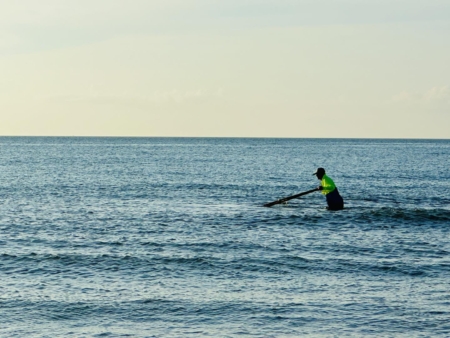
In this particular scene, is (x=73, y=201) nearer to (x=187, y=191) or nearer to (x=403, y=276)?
(x=187, y=191)

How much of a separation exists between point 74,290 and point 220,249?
8075 mm

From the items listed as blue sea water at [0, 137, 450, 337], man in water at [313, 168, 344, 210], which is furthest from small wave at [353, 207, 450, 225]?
man in water at [313, 168, 344, 210]

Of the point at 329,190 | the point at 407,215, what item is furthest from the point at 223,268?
the point at 407,215

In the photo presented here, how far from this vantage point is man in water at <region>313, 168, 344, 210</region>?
37156mm

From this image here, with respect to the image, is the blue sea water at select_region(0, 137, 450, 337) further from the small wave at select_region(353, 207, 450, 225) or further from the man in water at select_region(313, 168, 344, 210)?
the man in water at select_region(313, 168, 344, 210)

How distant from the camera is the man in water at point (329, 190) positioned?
3716cm

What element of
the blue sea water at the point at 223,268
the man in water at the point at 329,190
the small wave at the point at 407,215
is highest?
the man in water at the point at 329,190

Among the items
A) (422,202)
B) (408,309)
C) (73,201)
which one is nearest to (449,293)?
(408,309)

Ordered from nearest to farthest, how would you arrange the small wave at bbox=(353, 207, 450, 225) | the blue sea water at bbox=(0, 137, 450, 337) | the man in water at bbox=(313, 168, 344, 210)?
the blue sea water at bbox=(0, 137, 450, 337) → the small wave at bbox=(353, 207, 450, 225) → the man in water at bbox=(313, 168, 344, 210)

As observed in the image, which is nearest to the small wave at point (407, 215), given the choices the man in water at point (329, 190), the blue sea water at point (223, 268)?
the blue sea water at point (223, 268)

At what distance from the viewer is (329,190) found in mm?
38031

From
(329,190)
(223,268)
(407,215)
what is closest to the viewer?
(223,268)

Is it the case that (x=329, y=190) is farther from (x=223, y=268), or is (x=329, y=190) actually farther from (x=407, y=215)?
(x=223, y=268)

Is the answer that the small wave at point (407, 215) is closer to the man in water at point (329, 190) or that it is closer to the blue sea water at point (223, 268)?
the blue sea water at point (223, 268)
